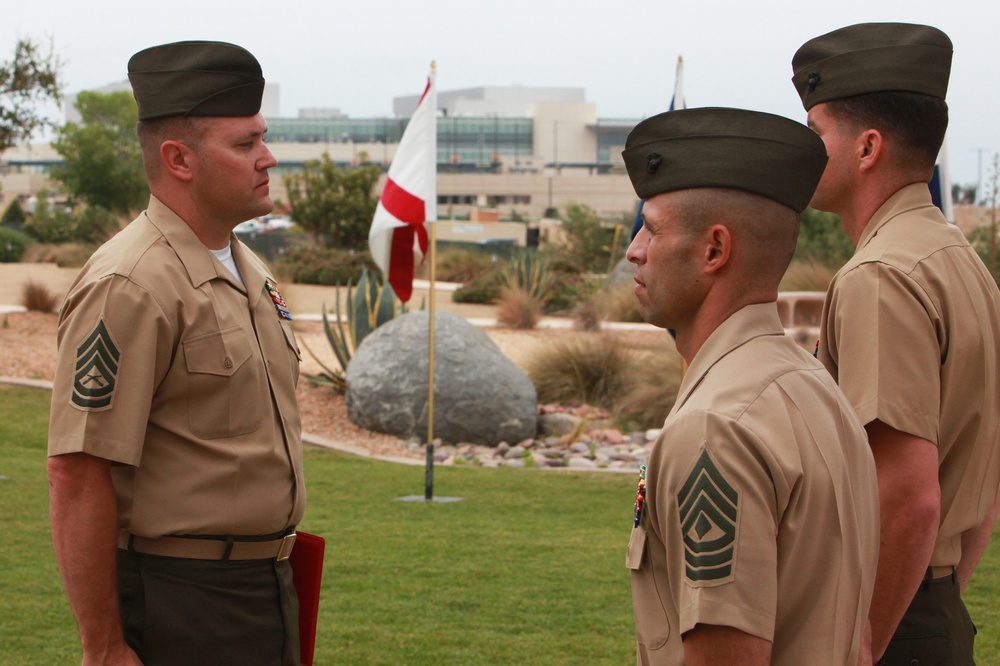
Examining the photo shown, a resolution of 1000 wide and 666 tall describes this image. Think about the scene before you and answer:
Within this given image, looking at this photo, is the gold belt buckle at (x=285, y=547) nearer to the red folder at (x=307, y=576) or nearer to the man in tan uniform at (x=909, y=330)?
the red folder at (x=307, y=576)

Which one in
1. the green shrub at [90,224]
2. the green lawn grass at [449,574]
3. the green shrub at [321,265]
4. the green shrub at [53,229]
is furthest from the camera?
the green shrub at [53,229]

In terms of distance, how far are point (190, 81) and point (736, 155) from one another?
1.68 metres

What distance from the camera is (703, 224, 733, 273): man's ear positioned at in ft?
6.45

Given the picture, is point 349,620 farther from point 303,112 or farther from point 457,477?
point 303,112

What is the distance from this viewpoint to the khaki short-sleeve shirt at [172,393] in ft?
8.87

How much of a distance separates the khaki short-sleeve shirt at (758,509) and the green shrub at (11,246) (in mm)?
36342

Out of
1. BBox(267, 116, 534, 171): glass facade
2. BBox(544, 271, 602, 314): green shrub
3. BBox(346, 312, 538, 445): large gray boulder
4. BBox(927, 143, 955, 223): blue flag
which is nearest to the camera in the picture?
BBox(927, 143, 955, 223): blue flag

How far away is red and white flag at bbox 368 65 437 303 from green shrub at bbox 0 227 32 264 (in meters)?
28.5

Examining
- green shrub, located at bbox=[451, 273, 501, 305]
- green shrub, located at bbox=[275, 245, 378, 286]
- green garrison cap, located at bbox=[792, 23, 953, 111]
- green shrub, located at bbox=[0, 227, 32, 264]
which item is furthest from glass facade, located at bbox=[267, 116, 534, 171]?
green garrison cap, located at bbox=[792, 23, 953, 111]

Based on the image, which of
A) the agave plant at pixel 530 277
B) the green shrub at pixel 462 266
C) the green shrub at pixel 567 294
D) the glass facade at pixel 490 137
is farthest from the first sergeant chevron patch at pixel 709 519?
the glass facade at pixel 490 137

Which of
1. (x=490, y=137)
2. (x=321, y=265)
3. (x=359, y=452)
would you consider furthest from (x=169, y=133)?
(x=490, y=137)

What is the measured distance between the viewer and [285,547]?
309 centimetres

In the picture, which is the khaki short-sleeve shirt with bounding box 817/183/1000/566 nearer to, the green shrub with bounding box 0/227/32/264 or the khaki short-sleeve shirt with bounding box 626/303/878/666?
the khaki short-sleeve shirt with bounding box 626/303/878/666

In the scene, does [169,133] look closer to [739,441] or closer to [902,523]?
[739,441]
